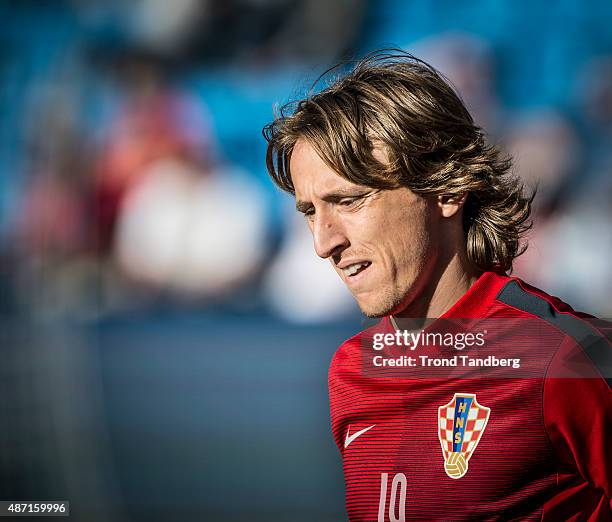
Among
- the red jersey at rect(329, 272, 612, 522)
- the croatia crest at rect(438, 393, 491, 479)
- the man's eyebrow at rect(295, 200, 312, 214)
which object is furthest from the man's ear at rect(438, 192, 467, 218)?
the croatia crest at rect(438, 393, 491, 479)

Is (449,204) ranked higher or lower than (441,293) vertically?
higher

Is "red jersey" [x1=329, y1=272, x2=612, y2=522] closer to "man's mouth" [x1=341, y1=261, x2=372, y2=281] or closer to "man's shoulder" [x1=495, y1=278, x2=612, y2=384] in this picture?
"man's shoulder" [x1=495, y1=278, x2=612, y2=384]

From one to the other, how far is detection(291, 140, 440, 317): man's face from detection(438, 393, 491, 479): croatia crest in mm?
211

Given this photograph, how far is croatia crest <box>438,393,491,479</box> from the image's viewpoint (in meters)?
1.52

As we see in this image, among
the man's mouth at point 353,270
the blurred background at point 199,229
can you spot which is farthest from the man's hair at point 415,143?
the blurred background at point 199,229

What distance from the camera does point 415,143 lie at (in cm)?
168

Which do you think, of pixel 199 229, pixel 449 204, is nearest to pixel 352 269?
pixel 449 204

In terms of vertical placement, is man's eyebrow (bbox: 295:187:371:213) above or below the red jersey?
above

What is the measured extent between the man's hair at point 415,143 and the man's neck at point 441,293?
0.06 metres

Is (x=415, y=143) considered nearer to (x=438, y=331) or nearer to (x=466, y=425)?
(x=438, y=331)

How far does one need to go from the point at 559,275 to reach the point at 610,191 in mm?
508

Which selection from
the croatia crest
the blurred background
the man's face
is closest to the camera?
the croatia crest

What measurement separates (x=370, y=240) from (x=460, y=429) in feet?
1.22

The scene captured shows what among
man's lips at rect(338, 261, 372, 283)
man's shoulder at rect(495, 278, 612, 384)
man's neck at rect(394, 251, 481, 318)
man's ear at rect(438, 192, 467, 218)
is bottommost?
man's shoulder at rect(495, 278, 612, 384)
